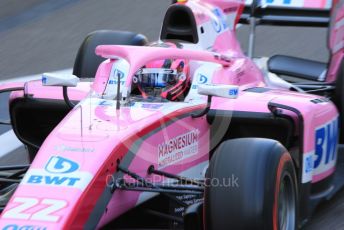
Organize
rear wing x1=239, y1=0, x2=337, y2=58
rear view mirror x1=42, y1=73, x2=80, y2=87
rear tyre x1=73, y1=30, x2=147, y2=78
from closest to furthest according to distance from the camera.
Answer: rear view mirror x1=42, y1=73, x2=80, y2=87 < rear tyre x1=73, y1=30, x2=147, y2=78 < rear wing x1=239, y1=0, x2=337, y2=58

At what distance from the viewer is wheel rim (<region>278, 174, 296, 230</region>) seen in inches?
165

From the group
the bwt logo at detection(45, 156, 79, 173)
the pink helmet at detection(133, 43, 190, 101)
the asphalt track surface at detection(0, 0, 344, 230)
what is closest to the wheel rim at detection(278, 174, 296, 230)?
the pink helmet at detection(133, 43, 190, 101)

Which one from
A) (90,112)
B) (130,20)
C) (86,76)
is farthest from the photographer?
(130,20)

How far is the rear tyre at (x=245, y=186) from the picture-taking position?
3.73m

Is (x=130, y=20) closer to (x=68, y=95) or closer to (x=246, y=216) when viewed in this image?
(x=68, y=95)

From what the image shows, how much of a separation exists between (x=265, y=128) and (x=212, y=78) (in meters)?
0.49

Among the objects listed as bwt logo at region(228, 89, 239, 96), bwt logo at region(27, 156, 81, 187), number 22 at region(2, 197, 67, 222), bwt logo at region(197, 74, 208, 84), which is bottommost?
number 22 at region(2, 197, 67, 222)

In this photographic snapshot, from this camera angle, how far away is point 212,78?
4992mm

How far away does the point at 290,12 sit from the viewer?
666cm

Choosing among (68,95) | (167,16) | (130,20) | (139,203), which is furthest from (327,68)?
(130,20)

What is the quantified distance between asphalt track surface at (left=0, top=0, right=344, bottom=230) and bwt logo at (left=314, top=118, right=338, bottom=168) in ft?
15.0

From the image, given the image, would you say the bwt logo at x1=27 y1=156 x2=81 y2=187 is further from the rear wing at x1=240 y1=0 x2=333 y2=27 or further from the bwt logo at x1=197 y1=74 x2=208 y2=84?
the rear wing at x1=240 y1=0 x2=333 y2=27

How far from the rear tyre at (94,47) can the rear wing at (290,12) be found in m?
1.03

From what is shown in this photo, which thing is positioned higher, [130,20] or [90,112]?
[90,112]
